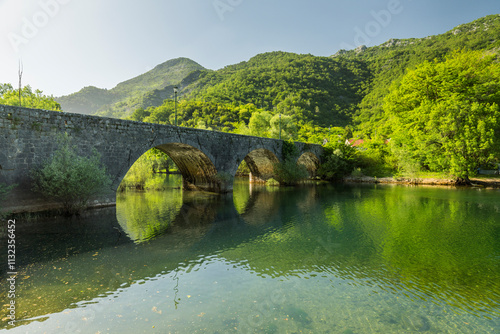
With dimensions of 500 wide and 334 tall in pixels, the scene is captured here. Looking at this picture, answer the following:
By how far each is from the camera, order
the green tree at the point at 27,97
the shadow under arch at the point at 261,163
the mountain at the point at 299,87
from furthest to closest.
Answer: the mountain at the point at 299,87
the green tree at the point at 27,97
the shadow under arch at the point at 261,163

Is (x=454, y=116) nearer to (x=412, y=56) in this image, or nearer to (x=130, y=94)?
(x=412, y=56)

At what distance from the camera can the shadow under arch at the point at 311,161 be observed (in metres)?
39.4

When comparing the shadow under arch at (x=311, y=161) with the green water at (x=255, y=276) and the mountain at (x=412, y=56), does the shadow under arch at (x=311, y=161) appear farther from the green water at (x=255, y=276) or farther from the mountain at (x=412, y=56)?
the mountain at (x=412, y=56)

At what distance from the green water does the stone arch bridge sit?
8.03 ft

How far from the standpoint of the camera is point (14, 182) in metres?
11.2

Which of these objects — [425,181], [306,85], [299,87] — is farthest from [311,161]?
[306,85]

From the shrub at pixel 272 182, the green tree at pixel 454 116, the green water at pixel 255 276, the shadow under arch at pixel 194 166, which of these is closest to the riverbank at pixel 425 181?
the green tree at pixel 454 116

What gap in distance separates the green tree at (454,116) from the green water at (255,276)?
19598 millimetres

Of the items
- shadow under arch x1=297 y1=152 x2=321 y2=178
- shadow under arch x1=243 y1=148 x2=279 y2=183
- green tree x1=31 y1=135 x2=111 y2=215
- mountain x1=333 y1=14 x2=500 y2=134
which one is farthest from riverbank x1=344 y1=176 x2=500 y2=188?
green tree x1=31 y1=135 x2=111 y2=215

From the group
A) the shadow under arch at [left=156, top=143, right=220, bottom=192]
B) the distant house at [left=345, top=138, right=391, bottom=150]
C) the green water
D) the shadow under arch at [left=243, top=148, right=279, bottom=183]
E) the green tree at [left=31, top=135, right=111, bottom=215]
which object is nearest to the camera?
the green water

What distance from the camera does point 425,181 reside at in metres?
33.1

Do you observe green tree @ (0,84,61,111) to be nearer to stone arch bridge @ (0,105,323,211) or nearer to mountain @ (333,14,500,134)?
stone arch bridge @ (0,105,323,211)

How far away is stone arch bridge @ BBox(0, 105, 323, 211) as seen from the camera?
11.3 metres

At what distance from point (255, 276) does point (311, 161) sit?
3669cm
